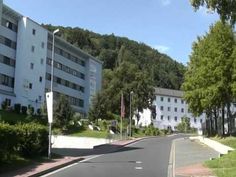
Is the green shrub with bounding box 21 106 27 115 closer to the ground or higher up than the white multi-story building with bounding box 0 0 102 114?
closer to the ground

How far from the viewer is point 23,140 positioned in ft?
83.5

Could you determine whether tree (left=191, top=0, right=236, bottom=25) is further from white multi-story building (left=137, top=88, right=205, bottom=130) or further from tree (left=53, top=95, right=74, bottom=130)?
white multi-story building (left=137, top=88, right=205, bottom=130)

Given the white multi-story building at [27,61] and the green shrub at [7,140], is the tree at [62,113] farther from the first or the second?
the green shrub at [7,140]

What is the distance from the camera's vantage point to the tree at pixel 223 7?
1496 centimetres

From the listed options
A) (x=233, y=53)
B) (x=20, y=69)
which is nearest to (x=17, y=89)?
(x=20, y=69)

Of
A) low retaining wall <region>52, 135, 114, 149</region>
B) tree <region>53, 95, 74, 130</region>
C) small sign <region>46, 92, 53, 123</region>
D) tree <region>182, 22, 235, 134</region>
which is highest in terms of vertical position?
tree <region>182, 22, 235, 134</region>

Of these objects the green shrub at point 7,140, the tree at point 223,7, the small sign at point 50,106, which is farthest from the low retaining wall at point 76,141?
the tree at point 223,7

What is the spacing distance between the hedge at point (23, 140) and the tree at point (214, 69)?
1121 inches

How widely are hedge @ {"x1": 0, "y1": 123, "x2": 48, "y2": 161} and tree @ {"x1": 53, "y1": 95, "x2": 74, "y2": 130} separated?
4342 cm

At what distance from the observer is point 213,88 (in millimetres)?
53188

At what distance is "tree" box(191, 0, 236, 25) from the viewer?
15.0 m

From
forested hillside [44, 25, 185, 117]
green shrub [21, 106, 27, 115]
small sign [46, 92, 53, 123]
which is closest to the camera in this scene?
small sign [46, 92, 53, 123]

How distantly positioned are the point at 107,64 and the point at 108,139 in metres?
118

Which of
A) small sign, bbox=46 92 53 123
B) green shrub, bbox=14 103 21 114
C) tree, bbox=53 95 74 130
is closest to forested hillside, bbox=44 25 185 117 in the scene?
tree, bbox=53 95 74 130
